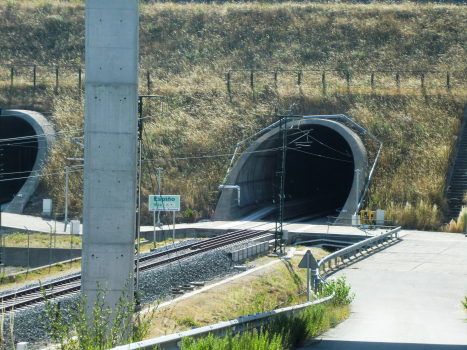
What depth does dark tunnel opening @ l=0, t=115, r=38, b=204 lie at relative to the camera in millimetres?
38094

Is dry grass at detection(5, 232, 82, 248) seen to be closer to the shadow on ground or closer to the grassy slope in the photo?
the grassy slope

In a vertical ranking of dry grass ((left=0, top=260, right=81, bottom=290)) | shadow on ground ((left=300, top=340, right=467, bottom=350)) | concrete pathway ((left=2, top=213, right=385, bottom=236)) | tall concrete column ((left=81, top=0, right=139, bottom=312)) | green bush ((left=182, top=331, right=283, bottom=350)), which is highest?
tall concrete column ((left=81, top=0, right=139, bottom=312))

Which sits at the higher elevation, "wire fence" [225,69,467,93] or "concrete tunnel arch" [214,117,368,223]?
"wire fence" [225,69,467,93]

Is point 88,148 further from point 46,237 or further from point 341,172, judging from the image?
point 341,172

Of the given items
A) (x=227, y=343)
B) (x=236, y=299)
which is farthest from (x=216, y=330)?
(x=236, y=299)

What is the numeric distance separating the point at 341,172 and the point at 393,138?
1191 cm

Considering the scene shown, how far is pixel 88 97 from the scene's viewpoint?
9969mm

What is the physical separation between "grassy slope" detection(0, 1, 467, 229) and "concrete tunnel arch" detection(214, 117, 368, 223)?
1467 millimetres

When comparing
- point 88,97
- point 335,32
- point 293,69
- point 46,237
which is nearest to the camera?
point 88,97

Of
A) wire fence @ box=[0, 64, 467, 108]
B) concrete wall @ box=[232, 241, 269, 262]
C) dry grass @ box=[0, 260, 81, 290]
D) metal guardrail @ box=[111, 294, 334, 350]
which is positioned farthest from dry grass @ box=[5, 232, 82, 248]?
metal guardrail @ box=[111, 294, 334, 350]

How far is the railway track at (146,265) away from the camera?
559 inches

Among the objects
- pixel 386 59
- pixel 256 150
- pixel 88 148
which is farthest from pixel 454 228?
pixel 88 148

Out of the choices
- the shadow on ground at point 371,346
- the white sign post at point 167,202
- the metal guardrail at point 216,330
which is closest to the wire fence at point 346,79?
the white sign post at point 167,202

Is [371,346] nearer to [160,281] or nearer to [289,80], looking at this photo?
[160,281]
